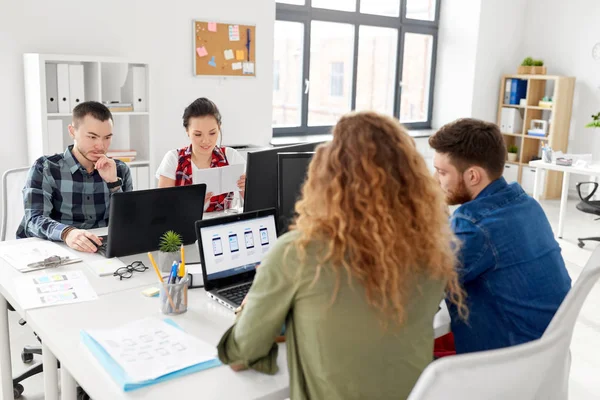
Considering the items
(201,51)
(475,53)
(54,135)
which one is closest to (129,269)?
(54,135)

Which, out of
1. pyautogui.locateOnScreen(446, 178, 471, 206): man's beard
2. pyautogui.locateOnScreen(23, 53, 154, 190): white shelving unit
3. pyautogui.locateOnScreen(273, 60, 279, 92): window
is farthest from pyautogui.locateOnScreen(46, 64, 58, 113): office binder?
pyautogui.locateOnScreen(446, 178, 471, 206): man's beard

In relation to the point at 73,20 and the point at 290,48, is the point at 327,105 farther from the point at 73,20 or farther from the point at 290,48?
the point at 73,20

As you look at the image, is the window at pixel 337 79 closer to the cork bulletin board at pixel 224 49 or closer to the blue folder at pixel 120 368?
the cork bulletin board at pixel 224 49

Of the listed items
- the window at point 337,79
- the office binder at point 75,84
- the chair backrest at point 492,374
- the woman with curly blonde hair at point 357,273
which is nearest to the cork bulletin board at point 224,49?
the office binder at point 75,84

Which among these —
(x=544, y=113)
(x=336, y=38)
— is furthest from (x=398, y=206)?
(x=544, y=113)

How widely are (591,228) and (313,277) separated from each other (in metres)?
5.24

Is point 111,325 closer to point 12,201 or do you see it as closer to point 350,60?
point 12,201

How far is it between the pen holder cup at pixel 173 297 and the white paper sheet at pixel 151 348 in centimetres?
8

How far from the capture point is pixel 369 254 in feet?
4.00

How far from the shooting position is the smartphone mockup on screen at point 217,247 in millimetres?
1896

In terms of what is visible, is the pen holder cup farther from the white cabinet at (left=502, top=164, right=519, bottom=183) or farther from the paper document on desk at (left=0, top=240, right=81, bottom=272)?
the white cabinet at (left=502, top=164, right=519, bottom=183)

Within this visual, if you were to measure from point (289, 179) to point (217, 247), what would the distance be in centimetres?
50

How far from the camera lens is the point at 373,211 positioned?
4.00 ft

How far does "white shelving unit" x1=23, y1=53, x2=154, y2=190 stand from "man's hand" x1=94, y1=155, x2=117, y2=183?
152 centimetres
